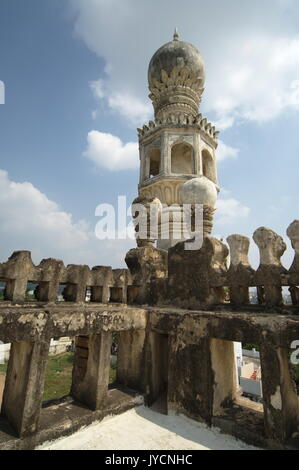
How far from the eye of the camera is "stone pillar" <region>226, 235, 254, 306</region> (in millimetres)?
3904

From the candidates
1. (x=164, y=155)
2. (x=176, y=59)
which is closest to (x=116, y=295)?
(x=164, y=155)

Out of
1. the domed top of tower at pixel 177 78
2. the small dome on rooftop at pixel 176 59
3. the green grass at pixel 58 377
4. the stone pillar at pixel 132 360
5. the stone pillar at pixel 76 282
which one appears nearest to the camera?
the stone pillar at pixel 76 282

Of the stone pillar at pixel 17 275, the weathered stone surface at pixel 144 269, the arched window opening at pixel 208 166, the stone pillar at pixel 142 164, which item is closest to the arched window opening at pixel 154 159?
the stone pillar at pixel 142 164

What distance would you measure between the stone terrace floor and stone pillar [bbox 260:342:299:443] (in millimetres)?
401

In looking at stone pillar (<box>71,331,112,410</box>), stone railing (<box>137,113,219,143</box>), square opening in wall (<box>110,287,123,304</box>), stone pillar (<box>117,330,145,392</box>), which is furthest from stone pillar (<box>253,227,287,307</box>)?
stone railing (<box>137,113,219,143</box>)

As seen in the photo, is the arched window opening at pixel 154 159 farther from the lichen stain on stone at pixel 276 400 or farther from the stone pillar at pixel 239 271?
the lichen stain on stone at pixel 276 400

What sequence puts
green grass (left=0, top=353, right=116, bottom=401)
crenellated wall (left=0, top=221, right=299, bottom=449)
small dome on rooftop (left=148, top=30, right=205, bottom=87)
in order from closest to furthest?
crenellated wall (left=0, top=221, right=299, bottom=449)
green grass (left=0, top=353, right=116, bottom=401)
small dome on rooftop (left=148, top=30, right=205, bottom=87)

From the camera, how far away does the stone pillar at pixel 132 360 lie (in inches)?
179

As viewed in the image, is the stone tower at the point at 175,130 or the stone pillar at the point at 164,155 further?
the stone tower at the point at 175,130

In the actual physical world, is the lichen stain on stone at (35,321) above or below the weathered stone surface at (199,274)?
below

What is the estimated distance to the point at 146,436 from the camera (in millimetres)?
3445

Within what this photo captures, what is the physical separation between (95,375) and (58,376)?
61.7ft

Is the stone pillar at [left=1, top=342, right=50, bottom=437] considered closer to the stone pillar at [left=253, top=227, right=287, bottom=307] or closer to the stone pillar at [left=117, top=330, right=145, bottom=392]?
the stone pillar at [left=117, top=330, right=145, bottom=392]

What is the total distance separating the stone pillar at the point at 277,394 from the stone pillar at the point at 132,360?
199cm
